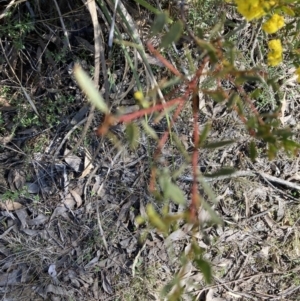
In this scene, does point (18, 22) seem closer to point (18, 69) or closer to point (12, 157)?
point (18, 69)

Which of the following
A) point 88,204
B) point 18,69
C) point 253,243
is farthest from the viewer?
point 253,243

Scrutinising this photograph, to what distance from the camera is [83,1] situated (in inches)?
59.6

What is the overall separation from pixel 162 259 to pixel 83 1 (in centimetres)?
108

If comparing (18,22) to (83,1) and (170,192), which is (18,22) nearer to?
(83,1)

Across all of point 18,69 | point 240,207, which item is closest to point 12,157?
point 18,69

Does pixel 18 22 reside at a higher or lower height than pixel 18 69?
higher

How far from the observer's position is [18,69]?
5.58 ft

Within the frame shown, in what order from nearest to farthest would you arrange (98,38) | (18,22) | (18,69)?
(98,38) → (18,22) → (18,69)

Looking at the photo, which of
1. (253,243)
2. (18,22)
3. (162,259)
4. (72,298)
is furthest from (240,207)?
(18,22)

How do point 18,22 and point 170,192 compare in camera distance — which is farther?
point 18,22

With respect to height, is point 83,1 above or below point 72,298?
above

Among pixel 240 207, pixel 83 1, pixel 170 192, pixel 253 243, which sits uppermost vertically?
pixel 83 1

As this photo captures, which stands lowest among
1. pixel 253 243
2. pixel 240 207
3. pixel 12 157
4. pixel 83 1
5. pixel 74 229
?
pixel 253 243

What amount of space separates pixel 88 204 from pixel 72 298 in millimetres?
417
